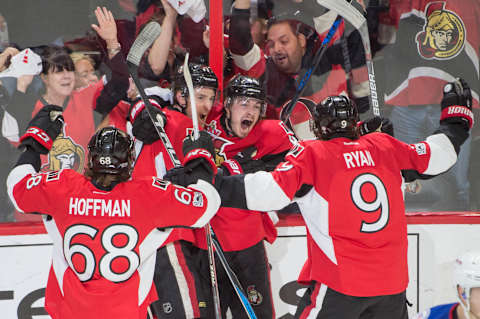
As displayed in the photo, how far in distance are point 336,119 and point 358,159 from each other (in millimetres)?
211

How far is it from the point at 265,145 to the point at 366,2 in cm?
121

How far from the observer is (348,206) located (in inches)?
94.7

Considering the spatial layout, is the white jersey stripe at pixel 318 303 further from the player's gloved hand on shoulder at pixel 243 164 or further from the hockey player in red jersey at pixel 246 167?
the player's gloved hand on shoulder at pixel 243 164

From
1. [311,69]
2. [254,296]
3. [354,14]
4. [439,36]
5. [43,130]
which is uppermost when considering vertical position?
[354,14]

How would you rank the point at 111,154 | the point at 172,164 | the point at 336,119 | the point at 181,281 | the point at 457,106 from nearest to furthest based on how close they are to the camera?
the point at 111,154 → the point at 336,119 → the point at 457,106 → the point at 181,281 → the point at 172,164

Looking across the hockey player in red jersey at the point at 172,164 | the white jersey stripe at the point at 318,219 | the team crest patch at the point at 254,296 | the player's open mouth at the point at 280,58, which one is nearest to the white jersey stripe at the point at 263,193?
the white jersey stripe at the point at 318,219

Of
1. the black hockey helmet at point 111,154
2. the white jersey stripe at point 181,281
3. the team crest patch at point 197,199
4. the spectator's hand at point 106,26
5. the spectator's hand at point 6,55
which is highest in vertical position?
the spectator's hand at point 106,26

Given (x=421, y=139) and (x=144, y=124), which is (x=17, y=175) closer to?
(x=144, y=124)

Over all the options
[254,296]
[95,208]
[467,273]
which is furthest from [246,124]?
[467,273]

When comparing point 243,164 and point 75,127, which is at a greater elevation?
point 75,127

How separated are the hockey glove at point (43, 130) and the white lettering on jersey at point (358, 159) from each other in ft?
4.23

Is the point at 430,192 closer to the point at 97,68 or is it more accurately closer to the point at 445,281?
the point at 445,281

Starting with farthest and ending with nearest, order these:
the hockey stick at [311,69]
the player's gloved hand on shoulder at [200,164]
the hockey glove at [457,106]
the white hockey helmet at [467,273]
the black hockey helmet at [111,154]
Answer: the hockey stick at [311,69], the hockey glove at [457,106], the player's gloved hand on shoulder at [200,164], the black hockey helmet at [111,154], the white hockey helmet at [467,273]

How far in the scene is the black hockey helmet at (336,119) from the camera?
2529 mm
